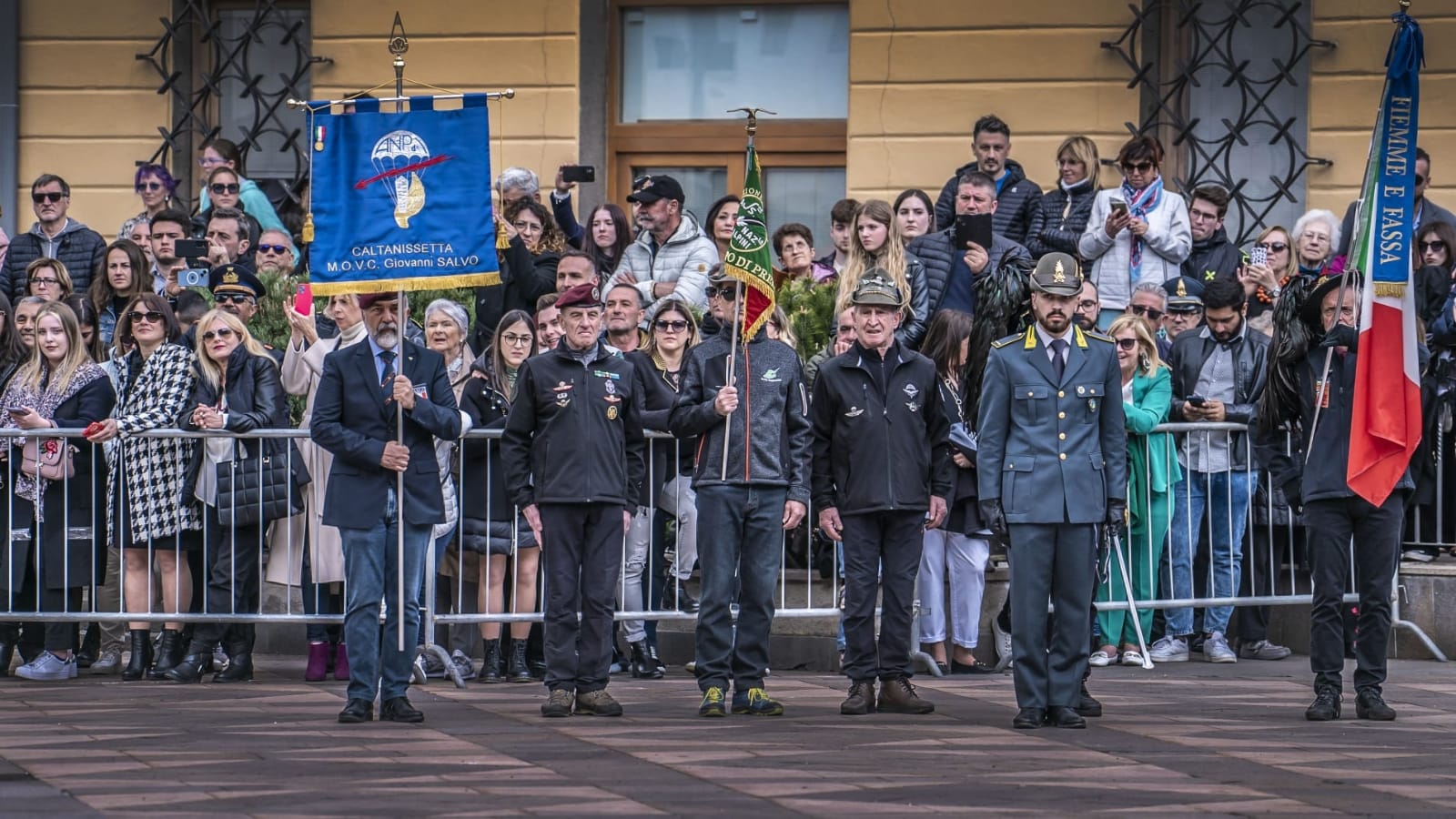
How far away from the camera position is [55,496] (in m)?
12.7

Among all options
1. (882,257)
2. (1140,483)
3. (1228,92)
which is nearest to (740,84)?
(1228,92)

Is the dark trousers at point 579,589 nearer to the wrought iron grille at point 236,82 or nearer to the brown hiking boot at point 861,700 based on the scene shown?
the brown hiking boot at point 861,700

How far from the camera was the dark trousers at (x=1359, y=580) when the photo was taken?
1058cm

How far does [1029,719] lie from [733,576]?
5.03ft

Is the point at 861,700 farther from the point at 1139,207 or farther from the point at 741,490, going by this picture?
the point at 1139,207

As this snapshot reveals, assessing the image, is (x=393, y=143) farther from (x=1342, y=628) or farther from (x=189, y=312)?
(x=1342, y=628)

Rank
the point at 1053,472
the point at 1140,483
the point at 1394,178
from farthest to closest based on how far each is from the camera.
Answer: the point at 1140,483 < the point at 1394,178 < the point at 1053,472

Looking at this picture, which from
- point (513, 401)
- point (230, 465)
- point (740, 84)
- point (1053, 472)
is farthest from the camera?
point (740, 84)

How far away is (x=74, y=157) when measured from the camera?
18000mm

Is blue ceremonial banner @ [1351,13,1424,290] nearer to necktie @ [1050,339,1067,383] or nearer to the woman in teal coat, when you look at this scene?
necktie @ [1050,339,1067,383]

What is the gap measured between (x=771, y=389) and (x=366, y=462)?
1932 millimetres

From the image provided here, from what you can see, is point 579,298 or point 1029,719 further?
point 579,298

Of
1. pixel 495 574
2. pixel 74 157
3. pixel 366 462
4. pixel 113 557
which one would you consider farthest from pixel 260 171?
pixel 366 462

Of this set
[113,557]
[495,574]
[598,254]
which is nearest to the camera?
[495,574]
